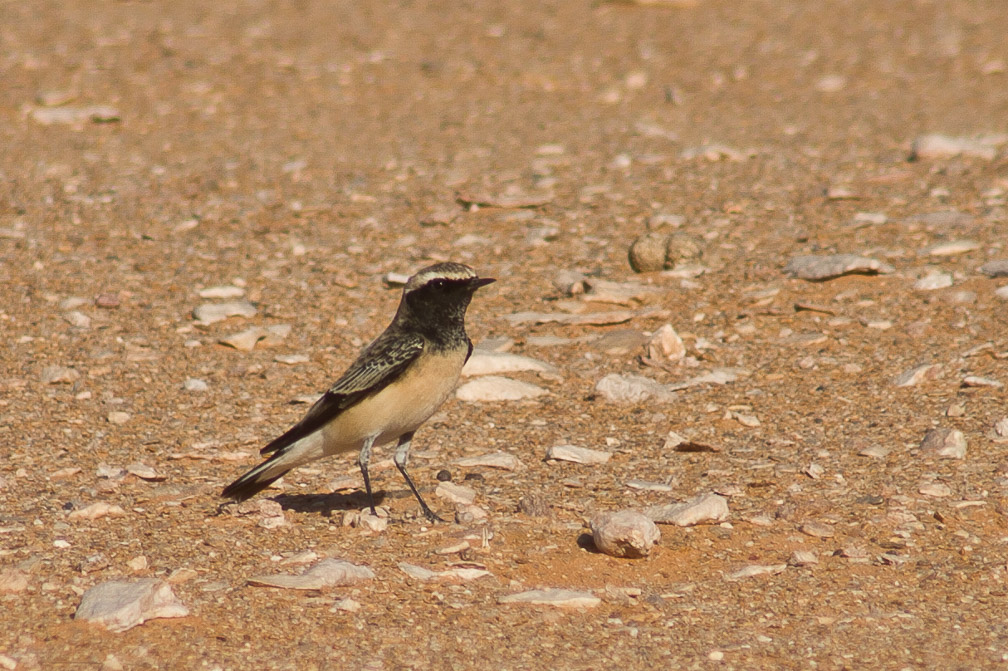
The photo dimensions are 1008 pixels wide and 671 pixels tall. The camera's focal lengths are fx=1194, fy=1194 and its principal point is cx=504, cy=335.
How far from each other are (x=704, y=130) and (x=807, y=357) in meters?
6.17

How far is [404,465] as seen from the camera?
21.4 feet

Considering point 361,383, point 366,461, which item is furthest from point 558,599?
point 361,383

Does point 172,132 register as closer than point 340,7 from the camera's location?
Yes

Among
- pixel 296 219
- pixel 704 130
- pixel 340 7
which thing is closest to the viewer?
pixel 296 219

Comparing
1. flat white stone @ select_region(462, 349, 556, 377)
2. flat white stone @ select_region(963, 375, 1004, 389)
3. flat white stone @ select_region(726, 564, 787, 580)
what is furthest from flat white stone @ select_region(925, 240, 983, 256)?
flat white stone @ select_region(726, 564, 787, 580)

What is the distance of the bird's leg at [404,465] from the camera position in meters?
6.20

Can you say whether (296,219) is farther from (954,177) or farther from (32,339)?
(954,177)

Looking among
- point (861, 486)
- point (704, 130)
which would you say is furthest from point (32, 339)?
point (704, 130)

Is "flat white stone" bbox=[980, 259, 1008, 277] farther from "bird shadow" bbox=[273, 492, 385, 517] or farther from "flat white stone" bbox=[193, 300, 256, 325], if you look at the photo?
"flat white stone" bbox=[193, 300, 256, 325]

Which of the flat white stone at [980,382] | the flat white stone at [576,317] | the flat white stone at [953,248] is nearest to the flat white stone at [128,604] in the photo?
the flat white stone at [576,317]

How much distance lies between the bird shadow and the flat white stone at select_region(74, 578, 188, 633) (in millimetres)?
1396

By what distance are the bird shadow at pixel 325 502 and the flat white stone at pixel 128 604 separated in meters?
1.40

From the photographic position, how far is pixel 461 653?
4.79 metres

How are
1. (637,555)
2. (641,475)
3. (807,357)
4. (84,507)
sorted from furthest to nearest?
(807,357) < (641,475) < (84,507) < (637,555)
